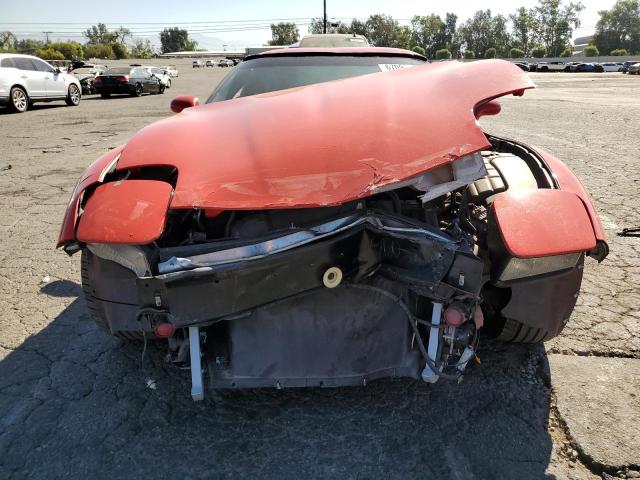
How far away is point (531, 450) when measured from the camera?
1919 mm

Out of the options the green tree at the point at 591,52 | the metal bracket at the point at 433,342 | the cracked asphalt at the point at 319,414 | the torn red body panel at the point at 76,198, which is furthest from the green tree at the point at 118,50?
the metal bracket at the point at 433,342

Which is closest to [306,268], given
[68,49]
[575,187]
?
[575,187]

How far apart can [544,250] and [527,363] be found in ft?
3.16

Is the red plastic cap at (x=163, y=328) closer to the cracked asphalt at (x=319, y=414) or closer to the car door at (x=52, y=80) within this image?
the cracked asphalt at (x=319, y=414)

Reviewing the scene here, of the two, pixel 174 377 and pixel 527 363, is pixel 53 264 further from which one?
pixel 527 363

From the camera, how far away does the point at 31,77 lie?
46.4 ft

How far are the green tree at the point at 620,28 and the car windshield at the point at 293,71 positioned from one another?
4213 inches

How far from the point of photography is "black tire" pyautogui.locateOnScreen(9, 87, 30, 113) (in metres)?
13.6

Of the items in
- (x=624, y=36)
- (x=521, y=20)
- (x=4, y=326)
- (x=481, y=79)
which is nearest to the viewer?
(x=481, y=79)

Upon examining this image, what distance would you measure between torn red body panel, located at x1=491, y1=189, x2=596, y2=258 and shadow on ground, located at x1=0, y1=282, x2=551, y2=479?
2.69 ft

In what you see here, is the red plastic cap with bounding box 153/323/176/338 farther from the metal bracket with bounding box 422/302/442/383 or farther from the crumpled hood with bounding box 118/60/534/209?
the metal bracket with bounding box 422/302/442/383

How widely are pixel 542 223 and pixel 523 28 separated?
113m

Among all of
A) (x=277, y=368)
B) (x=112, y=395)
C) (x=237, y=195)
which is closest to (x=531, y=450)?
(x=277, y=368)

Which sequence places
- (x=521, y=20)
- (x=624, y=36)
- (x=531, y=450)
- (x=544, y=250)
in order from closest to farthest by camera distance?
1. (x=544, y=250)
2. (x=531, y=450)
3. (x=624, y=36)
4. (x=521, y=20)
